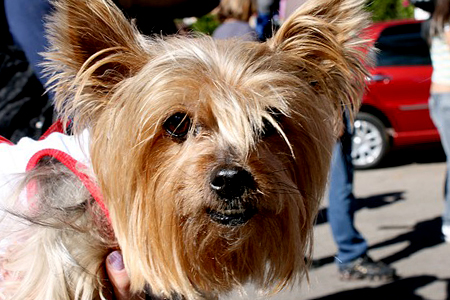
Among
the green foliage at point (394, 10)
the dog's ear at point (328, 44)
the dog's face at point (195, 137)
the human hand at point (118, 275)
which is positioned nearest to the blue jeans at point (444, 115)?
the dog's ear at point (328, 44)

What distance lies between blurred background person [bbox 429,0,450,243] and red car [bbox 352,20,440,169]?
130 inches

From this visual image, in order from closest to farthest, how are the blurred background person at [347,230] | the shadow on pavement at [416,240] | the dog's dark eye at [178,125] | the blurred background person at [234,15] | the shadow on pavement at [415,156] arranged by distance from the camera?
1. the dog's dark eye at [178,125]
2. the blurred background person at [347,230]
3. the blurred background person at [234,15]
4. the shadow on pavement at [416,240]
5. the shadow on pavement at [415,156]

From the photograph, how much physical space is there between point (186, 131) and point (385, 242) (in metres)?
4.36

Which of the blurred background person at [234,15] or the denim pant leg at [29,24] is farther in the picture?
the blurred background person at [234,15]

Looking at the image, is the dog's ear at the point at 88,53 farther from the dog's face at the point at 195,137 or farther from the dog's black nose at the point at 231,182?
the dog's black nose at the point at 231,182

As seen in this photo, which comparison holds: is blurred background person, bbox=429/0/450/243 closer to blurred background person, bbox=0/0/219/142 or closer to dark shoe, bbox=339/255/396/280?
dark shoe, bbox=339/255/396/280

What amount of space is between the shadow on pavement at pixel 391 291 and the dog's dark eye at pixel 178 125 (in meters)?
3.11

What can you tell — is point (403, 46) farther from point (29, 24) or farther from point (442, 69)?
point (29, 24)

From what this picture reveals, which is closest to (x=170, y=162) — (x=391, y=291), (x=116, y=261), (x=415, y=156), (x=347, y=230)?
(x=116, y=261)

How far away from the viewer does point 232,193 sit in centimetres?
211

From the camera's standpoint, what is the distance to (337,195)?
5.07m

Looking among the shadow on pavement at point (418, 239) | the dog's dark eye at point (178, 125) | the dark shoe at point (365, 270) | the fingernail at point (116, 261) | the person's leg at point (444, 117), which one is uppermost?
the dog's dark eye at point (178, 125)

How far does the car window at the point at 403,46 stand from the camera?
853 centimetres

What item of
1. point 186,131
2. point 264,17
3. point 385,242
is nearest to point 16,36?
point 186,131
